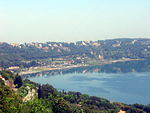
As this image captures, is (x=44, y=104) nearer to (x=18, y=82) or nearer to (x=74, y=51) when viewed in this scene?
(x=18, y=82)

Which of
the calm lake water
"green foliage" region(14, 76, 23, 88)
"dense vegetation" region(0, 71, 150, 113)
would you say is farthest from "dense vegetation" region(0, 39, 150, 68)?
"dense vegetation" region(0, 71, 150, 113)

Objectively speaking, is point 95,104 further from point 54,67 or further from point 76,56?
point 76,56

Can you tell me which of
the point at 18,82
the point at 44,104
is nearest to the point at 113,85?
the point at 18,82

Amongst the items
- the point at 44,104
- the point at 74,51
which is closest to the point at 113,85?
the point at 44,104

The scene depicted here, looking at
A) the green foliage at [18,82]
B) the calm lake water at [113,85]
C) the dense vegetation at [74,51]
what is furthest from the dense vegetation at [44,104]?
the dense vegetation at [74,51]

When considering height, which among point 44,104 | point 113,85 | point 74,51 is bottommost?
point 113,85

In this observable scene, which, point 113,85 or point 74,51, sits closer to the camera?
point 113,85

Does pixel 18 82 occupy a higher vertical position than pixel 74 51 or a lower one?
higher

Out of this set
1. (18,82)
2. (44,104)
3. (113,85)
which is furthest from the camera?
(113,85)

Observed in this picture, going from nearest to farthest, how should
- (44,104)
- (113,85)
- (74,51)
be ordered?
(44,104) < (113,85) < (74,51)

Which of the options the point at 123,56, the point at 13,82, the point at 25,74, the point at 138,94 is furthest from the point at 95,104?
the point at 123,56
